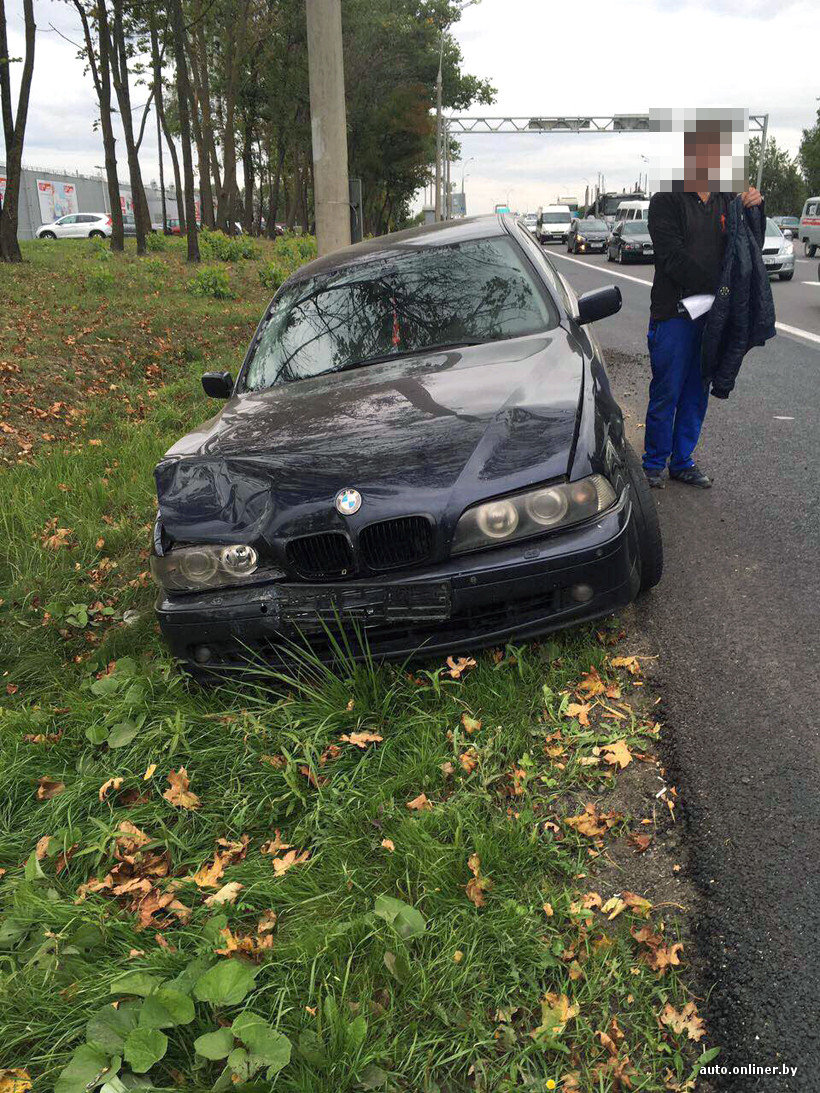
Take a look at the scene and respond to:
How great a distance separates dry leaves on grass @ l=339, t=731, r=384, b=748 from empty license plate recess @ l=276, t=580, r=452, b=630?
14.4 inches

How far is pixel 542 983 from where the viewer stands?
77.4 inches

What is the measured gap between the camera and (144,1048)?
183cm

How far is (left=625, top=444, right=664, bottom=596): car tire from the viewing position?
343 cm

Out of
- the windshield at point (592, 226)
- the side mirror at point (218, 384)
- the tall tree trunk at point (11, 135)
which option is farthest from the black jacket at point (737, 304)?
the windshield at point (592, 226)

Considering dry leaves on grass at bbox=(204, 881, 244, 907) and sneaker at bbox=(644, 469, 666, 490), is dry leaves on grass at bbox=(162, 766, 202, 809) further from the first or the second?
sneaker at bbox=(644, 469, 666, 490)

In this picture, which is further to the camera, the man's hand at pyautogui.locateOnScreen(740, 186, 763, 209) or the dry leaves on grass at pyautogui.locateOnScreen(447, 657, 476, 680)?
the man's hand at pyautogui.locateOnScreen(740, 186, 763, 209)

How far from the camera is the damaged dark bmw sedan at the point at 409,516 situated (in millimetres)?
2816

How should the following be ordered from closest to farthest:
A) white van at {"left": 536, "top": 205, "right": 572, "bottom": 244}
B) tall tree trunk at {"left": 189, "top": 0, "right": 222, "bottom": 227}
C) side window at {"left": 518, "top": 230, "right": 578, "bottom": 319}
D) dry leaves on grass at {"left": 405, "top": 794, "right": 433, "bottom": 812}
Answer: dry leaves on grass at {"left": 405, "top": 794, "right": 433, "bottom": 812}
side window at {"left": 518, "top": 230, "right": 578, "bottom": 319}
tall tree trunk at {"left": 189, "top": 0, "right": 222, "bottom": 227}
white van at {"left": 536, "top": 205, "right": 572, "bottom": 244}

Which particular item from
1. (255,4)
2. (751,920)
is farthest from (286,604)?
(255,4)

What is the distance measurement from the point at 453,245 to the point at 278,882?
10.5ft

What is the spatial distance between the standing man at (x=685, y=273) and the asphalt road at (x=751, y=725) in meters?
0.47

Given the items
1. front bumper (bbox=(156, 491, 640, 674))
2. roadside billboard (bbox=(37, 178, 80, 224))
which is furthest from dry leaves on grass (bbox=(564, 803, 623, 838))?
roadside billboard (bbox=(37, 178, 80, 224))

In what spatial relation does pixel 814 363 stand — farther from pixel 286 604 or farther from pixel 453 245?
pixel 286 604

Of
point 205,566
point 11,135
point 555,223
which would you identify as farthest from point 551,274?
point 555,223
